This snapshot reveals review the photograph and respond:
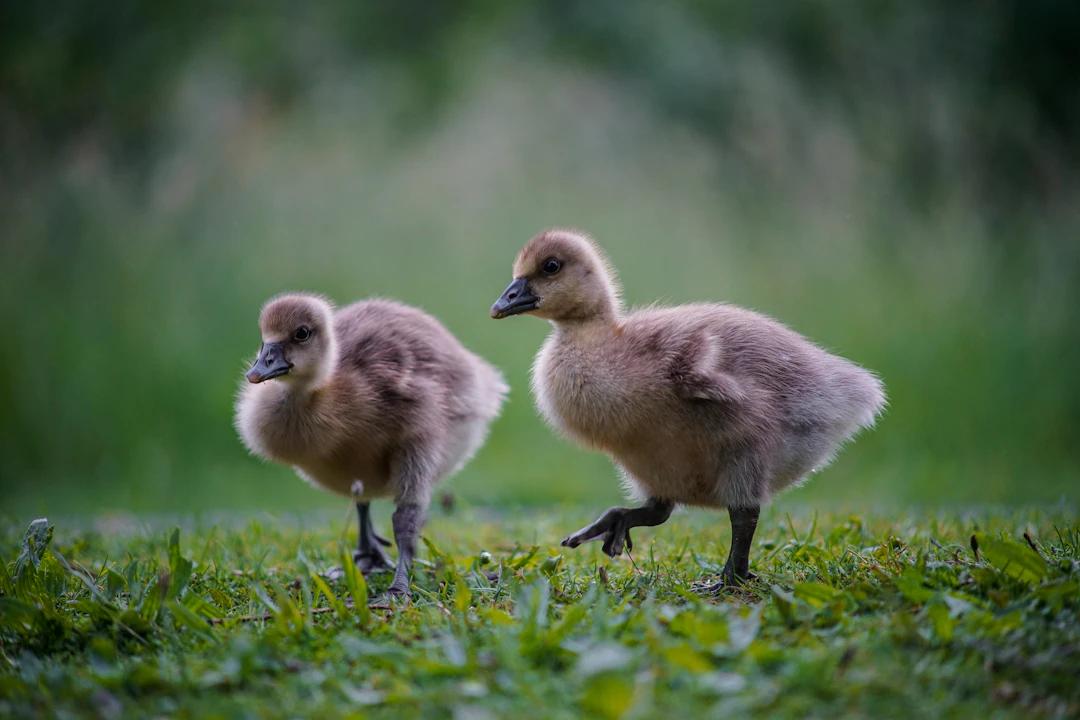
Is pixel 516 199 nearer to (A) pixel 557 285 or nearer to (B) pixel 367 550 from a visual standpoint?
(B) pixel 367 550

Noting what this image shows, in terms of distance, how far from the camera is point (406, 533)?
4.90 m

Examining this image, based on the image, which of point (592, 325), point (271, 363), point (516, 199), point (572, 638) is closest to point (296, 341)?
point (271, 363)

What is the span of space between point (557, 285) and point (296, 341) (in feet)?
4.02

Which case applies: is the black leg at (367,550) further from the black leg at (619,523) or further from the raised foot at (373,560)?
the black leg at (619,523)

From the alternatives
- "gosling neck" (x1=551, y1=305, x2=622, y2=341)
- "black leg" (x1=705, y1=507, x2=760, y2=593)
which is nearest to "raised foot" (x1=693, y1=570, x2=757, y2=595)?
"black leg" (x1=705, y1=507, x2=760, y2=593)

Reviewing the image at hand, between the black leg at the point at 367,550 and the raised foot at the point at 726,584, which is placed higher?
the raised foot at the point at 726,584

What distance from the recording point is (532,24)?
13.2 metres

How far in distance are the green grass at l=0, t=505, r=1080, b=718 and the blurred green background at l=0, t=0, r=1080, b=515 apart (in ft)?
19.3

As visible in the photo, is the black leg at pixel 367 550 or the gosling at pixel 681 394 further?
the black leg at pixel 367 550

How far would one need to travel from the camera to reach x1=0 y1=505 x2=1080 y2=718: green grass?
119 inches

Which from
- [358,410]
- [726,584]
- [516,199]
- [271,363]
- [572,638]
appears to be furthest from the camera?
[516,199]

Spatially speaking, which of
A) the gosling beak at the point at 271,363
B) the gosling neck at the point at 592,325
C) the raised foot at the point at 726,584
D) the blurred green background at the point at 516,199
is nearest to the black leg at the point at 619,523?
the raised foot at the point at 726,584

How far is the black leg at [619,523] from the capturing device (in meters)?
→ 4.48

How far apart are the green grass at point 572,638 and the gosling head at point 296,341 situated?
0.92m
